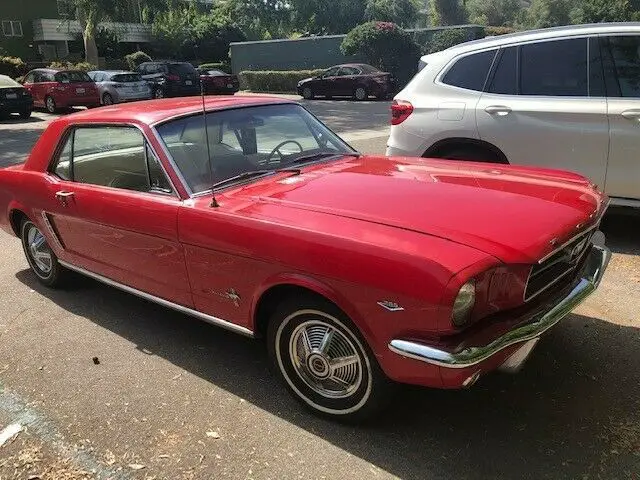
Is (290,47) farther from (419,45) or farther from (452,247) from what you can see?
(452,247)

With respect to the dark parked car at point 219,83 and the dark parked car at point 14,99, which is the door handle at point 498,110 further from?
the dark parked car at point 219,83

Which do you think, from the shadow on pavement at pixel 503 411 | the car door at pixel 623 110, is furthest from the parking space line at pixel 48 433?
the car door at pixel 623 110

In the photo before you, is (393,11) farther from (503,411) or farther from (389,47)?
(503,411)

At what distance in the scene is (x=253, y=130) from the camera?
160 inches

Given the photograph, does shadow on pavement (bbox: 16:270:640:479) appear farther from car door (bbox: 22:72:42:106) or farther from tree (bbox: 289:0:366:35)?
tree (bbox: 289:0:366:35)

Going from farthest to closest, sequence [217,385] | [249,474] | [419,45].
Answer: [419,45] < [217,385] < [249,474]

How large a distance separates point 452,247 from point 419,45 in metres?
27.4

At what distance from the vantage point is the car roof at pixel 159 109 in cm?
388

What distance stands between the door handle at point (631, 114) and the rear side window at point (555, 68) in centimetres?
38

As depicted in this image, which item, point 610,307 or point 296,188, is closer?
point 296,188

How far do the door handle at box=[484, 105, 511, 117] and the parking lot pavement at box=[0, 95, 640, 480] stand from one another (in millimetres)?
1946

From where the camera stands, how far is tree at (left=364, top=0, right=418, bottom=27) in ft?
169

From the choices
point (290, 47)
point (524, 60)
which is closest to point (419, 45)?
point (290, 47)

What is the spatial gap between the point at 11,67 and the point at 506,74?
33.4m
